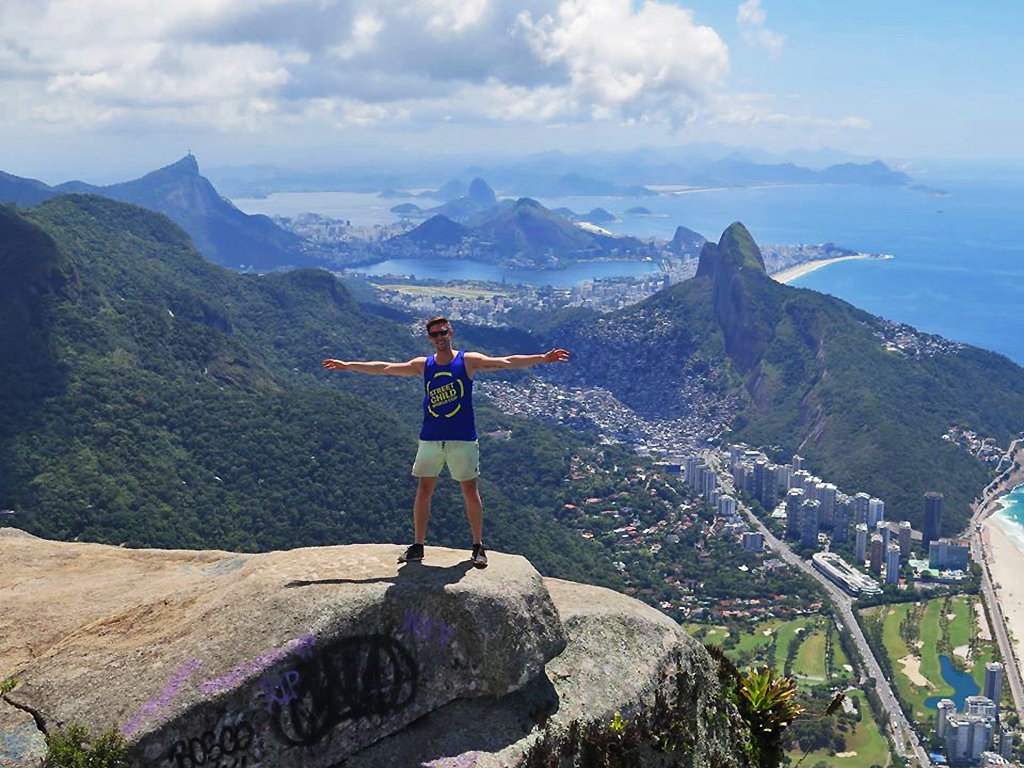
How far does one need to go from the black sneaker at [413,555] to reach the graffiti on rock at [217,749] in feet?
6.58

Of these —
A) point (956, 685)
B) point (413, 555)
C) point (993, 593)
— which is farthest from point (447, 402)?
point (993, 593)

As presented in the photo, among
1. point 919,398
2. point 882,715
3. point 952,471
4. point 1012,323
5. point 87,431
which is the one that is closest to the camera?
point 882,715

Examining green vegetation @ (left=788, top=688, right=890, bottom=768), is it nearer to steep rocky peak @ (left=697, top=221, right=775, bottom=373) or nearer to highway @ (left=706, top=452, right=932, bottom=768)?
highway @ (left=706, top=452, right=932, bottom=768)

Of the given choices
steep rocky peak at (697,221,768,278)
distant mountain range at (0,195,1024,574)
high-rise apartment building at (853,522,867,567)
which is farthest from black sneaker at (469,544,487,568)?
steep rocky peak at (697,221,768,278)

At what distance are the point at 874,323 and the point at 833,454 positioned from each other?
1085 inches

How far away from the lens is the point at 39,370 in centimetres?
4981

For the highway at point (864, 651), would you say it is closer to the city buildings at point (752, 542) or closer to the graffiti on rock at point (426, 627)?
the city buildings at point (752, 542)

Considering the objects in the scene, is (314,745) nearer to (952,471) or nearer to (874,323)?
(952,471)

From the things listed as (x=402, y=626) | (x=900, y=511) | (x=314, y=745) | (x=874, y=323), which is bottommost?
(x=900, y=511)

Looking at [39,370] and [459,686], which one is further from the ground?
[459,686]

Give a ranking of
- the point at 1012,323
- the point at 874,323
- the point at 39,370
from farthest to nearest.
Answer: the point at 1012,323 → the point at 874,323 → the point at 39,370

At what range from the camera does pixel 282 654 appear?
24.9 ft

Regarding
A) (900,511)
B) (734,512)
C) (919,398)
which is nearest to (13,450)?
(734,512)

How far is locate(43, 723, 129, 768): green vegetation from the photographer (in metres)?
7.09
